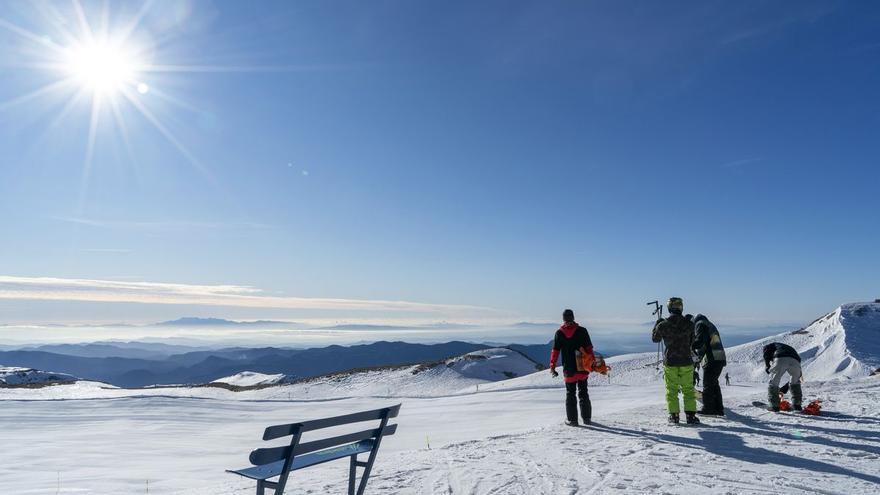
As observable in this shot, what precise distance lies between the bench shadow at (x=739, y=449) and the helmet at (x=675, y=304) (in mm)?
2330

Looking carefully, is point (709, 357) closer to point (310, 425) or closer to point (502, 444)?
point (502, 444)

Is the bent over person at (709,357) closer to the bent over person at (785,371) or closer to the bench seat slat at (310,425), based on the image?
the bent over person at (785,371)

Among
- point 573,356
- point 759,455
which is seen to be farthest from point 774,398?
point 573,356

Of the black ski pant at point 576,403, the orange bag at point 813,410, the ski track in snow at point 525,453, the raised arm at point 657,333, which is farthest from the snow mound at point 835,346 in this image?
the black ski pant at point 576,403

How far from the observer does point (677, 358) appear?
979 cm

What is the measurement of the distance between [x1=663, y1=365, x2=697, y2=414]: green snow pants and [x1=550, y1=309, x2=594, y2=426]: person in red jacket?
1521mm

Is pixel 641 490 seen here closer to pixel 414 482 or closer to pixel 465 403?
pixel 414 482

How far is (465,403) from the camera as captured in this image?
786 inches

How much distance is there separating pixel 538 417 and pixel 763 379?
1471 cm

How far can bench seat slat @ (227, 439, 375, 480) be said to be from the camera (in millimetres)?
4980

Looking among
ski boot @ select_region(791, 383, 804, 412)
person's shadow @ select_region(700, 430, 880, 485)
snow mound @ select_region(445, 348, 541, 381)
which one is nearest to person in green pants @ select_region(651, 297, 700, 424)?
person's shadow @ select_region(700, 430, 880, 485)

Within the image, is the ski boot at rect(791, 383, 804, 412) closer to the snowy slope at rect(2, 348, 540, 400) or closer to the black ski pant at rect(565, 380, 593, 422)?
the black ski pant at rect(565, 380, 593, 422)

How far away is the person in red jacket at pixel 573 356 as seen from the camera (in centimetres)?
1009

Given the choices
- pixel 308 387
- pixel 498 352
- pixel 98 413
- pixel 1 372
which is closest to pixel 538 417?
pixel 98 413
